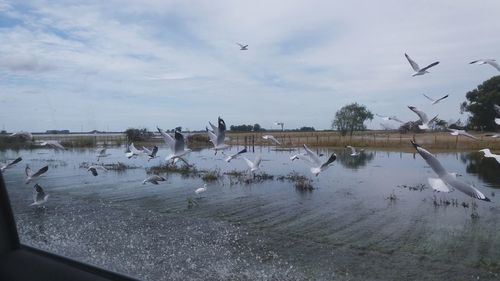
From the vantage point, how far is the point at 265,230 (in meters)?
10.0

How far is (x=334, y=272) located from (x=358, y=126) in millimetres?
13813

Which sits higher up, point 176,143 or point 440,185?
point 176,143

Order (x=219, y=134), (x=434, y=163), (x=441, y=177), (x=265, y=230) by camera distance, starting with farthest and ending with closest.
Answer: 1. (x=265, y=230)
2. (x=219, y=134)
3. (x=441, y=177)
4. (x=434, y=163)

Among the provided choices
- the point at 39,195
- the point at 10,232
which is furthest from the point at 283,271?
the point at 39,195

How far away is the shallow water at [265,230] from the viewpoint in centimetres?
737

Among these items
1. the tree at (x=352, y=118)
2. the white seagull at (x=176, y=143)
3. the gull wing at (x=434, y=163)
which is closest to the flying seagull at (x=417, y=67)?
the gull wing at (x=434, y=163)

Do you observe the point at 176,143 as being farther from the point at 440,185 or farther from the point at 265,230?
the point at 265,230

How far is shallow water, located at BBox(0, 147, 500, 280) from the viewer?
737cm

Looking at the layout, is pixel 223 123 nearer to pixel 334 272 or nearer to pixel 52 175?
pixel 334 272

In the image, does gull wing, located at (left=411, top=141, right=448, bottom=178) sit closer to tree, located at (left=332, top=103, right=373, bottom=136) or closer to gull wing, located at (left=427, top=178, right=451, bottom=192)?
gull wing, located at (left=427, top=178, right=451, bottom=192)

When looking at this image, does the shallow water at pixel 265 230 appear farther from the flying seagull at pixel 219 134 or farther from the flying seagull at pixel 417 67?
the flying seagull at pixel 417 67

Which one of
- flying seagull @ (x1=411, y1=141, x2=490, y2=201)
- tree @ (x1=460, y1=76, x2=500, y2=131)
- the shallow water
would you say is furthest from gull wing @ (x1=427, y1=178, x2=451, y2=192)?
the shallow water

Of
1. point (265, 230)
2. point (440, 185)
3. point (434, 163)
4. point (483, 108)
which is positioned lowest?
point (265, 230)

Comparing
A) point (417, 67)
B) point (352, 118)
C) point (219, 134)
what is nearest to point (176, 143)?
point (219, 134)
